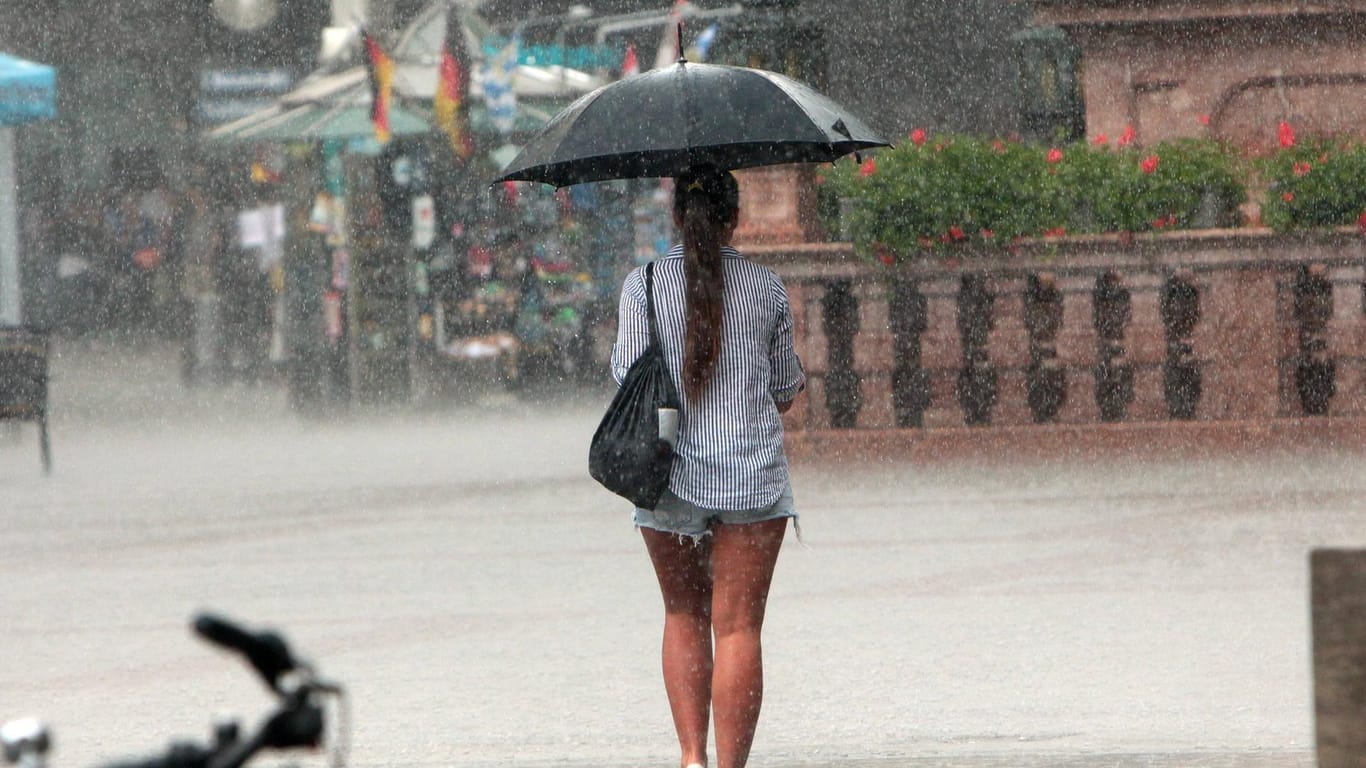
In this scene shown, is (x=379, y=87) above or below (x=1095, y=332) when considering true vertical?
above

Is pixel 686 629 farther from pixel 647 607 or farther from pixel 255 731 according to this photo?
pixel 255 731

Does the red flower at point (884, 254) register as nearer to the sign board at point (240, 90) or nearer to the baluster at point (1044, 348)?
the baluster at point (1044, 348)

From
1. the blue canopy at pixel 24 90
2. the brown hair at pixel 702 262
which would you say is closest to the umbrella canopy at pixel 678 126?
the brown hair at pixel 702 262

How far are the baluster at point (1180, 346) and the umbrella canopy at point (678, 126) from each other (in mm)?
7977

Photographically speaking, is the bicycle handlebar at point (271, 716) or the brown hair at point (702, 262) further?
the brown hair at point (702, 262)

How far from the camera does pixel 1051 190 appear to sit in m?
13.3

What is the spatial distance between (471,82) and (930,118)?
179 inches

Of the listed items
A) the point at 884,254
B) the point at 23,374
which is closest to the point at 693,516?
the point at 884,254

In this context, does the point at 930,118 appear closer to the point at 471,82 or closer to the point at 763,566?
the point at 471,82

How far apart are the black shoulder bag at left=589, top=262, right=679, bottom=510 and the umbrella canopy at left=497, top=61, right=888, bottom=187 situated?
1.30 ft

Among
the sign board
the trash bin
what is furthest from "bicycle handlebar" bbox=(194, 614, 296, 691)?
the sign board

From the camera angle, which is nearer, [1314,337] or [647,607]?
[647,607]

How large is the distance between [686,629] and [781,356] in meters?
0.66

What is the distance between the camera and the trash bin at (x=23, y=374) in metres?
15.0
